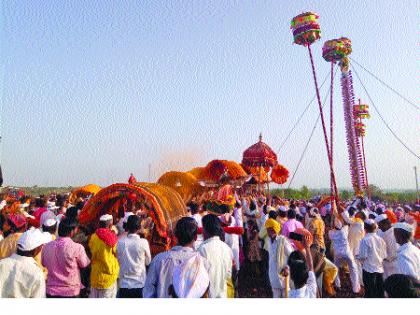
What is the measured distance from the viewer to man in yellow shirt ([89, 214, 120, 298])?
4.25 m

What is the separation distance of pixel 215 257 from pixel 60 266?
1.79 meters

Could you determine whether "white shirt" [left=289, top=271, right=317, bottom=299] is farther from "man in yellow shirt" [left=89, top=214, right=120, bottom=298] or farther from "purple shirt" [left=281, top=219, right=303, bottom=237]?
"purple shirt" [left=281, top=219, right=303, bottom=237]

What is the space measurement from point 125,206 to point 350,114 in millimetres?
17089

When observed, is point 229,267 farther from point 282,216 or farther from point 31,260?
point 282,216

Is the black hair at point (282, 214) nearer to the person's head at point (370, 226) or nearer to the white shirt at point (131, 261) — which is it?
the person's head at point (370, 226)

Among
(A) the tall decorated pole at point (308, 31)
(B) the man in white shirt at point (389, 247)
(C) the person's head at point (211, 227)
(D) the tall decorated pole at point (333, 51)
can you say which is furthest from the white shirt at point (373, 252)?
(D) the tall decorated pole at point (333, 51)

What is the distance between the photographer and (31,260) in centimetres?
303

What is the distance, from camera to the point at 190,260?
2.78m

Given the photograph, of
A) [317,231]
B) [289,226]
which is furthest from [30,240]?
[317,231]

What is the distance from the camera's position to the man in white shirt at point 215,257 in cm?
354

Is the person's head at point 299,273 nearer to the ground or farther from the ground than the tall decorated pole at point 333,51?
nearer to the ground

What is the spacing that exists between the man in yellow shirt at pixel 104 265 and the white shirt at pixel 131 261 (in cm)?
8
